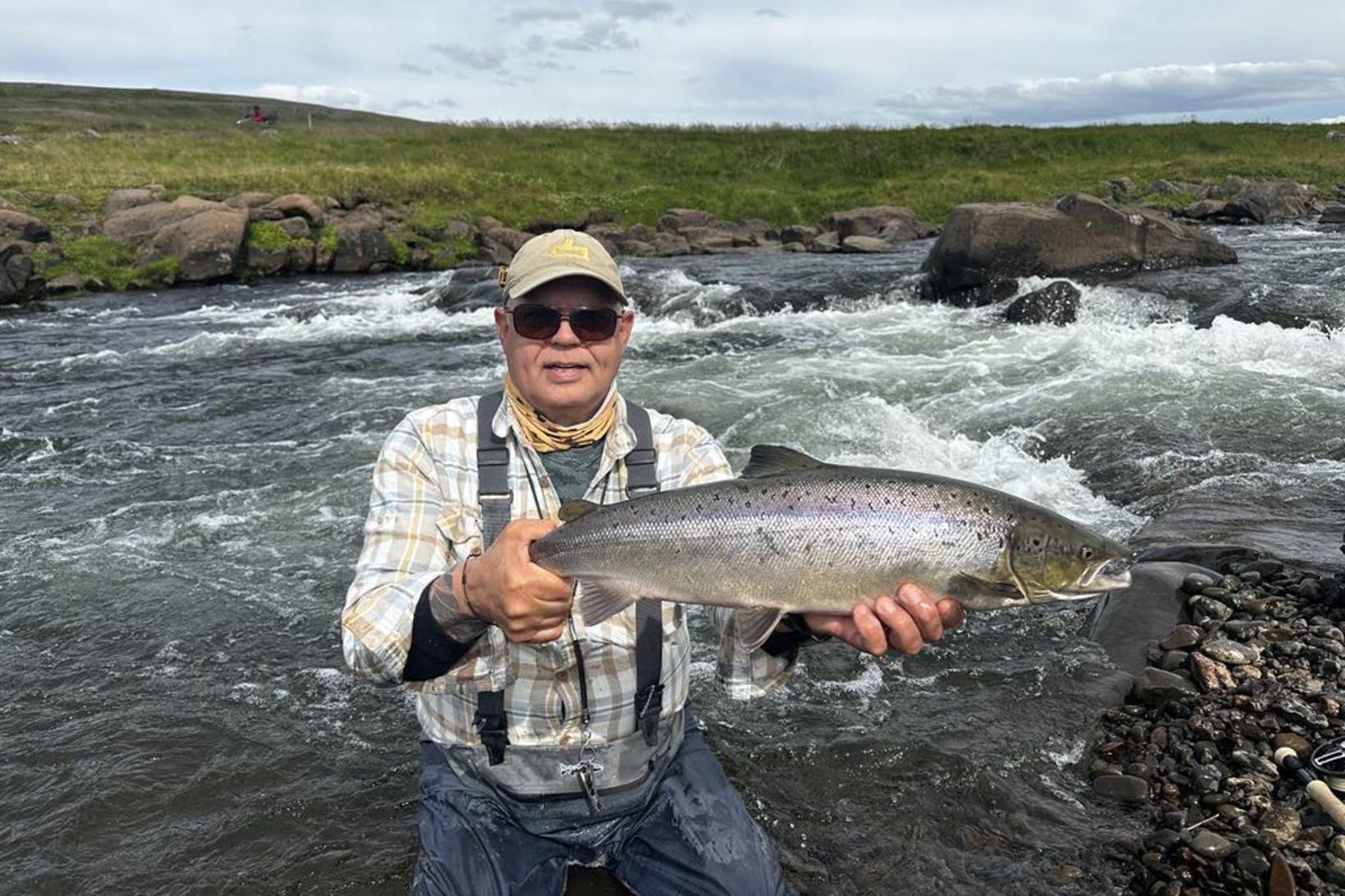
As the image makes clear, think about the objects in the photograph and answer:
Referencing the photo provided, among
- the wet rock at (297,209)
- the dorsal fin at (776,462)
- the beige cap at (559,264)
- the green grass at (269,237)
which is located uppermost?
the wet rock at (297,209)

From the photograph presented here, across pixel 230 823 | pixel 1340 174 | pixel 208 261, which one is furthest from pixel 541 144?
pixel 230 823

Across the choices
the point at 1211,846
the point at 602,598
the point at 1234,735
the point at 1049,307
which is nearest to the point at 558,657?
the point at 602,598

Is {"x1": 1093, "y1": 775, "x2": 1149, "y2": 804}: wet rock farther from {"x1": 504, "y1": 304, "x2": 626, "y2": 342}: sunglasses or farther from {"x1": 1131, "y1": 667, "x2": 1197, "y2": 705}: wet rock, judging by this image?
{"x1": 504, "y1": 304, "x2": 626, "y2": 342}: sunglasses

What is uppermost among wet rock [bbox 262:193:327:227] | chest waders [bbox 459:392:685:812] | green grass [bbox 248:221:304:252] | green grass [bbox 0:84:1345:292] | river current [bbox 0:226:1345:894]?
green grass [bbox 0:84:1345:292]

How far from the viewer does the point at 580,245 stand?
144 inches

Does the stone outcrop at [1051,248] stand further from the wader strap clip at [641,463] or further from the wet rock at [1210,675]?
the wader strap clip at [641,463]

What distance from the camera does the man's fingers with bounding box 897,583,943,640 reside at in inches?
128

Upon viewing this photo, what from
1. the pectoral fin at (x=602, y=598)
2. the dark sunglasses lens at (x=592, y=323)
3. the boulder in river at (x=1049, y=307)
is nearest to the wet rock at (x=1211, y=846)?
the pectoral fin at (x=602, y=598)

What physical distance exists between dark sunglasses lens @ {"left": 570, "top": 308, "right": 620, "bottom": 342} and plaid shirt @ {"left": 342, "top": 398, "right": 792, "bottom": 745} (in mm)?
382

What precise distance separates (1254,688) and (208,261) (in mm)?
27307

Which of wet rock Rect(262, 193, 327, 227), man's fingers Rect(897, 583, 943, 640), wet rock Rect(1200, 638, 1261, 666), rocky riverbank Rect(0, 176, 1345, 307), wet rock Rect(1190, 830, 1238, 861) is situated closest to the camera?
man's fingers Rect(897, 583, 943, 640)

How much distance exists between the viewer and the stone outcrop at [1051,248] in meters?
20.0

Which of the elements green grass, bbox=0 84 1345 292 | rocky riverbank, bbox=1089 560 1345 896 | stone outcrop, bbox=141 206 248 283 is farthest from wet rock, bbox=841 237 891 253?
rocky riverbank, bbox=1089 560 1345 896

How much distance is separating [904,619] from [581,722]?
4.34 feet
